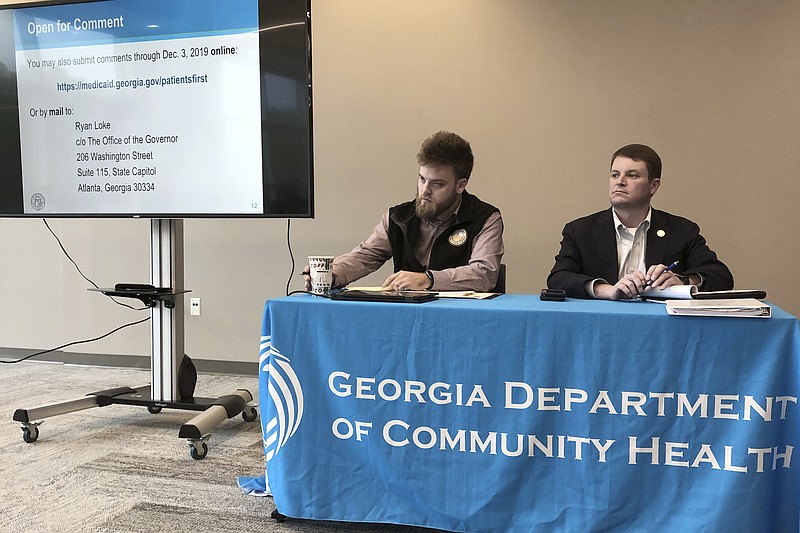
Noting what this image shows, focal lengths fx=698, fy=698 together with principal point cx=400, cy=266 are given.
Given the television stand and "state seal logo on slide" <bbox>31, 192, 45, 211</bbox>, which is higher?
"state seal logo on slide" <bbox>31, 192, 45, 211</bbox>

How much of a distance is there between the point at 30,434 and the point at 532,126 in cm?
279

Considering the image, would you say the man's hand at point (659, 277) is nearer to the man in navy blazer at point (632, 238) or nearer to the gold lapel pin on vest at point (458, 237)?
the man in navy blazer at point (632, 238)

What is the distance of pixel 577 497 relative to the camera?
5.66 ft

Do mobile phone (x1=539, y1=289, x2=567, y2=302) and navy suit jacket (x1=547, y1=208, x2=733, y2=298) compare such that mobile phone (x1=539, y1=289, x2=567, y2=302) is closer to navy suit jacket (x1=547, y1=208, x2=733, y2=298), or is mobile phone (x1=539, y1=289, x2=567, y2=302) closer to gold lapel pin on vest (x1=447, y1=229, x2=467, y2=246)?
navy suit jacket (x1=547, y1=208, x2=733, y2=298)

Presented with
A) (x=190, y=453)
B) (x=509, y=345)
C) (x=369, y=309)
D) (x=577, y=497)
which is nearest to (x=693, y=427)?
(x=577, y=497)

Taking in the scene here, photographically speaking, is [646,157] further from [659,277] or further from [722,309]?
[722,309]

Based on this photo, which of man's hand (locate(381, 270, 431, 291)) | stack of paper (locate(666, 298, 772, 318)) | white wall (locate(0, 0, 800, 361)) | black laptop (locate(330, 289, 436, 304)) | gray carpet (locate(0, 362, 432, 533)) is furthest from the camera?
white wall (locate(0, 0, 800, 361))

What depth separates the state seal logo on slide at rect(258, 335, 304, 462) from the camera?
192 centimetres

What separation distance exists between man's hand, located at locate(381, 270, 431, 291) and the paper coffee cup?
0.19 m

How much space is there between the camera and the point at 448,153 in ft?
8.34

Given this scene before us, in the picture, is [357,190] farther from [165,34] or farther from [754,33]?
[754,33]

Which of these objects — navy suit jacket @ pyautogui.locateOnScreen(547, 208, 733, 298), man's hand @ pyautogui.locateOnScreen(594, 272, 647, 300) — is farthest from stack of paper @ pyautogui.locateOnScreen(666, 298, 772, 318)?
navy suit jacket @ pyautogui.locateOnScreen(547, 208, 733, 298)

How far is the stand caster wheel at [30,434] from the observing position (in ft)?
9.33

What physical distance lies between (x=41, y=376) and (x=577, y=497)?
3.55 m
